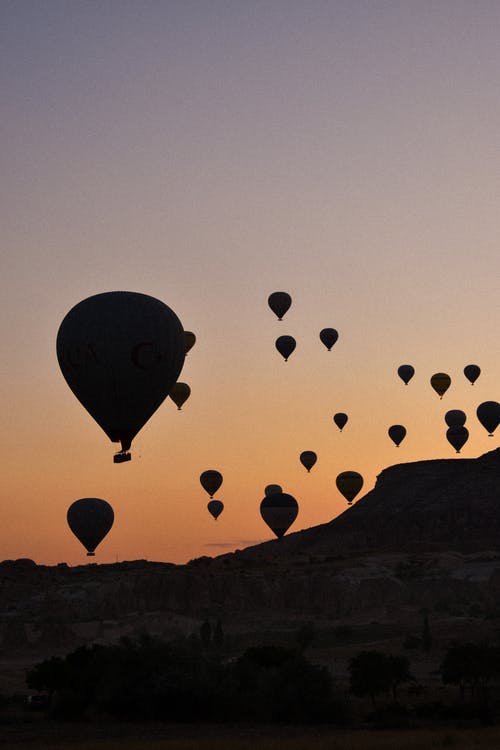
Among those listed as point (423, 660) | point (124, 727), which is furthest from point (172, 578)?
point (124, 727)

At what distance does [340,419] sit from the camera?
133625 mm

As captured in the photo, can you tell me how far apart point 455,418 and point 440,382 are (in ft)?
51.2

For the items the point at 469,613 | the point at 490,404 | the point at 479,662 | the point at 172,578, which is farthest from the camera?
the point at 172,578

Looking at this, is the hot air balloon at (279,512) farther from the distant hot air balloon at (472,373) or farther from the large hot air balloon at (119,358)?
the large hot air balloon at (119,358)

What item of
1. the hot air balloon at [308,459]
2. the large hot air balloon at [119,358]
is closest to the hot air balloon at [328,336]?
the hot air balloon at [308,459]

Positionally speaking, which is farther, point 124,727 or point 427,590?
point 427,590

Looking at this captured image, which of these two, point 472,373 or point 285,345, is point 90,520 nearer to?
point 285,345

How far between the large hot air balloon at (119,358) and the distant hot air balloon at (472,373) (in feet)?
227

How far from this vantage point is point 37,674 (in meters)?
69.9

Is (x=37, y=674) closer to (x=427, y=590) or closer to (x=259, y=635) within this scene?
(x=259, y=635)

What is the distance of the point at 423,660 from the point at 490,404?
32.5 meters

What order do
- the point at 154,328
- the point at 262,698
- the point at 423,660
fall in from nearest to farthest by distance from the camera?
the point at 154,328, the point at 262,698, the point at 423,660

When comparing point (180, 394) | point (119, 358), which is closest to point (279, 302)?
point (180, 394)

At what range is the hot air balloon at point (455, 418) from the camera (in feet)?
448
